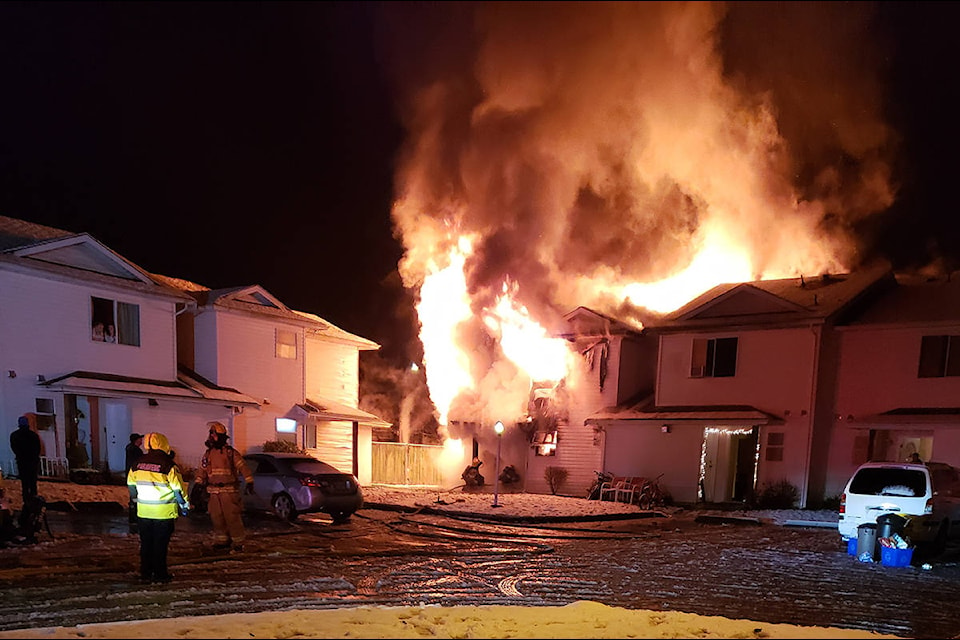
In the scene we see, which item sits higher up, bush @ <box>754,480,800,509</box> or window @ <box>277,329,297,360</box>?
window @ <box>277,329,297,360</box>

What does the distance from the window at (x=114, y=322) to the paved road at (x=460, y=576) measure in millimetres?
7929

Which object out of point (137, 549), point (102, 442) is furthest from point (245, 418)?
point (137, 549)

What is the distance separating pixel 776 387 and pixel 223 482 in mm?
18664

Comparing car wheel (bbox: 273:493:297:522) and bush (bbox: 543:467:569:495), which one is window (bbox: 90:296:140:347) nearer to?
car wheel (bbox: 273:493:297:522)

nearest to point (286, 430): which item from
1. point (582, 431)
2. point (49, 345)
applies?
point (49, 345)

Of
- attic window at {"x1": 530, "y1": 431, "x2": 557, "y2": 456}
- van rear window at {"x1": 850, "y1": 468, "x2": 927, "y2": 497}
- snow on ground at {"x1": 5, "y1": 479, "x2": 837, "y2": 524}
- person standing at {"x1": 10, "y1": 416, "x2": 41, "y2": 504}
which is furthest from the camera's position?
attic window at {"x1": 530, "y1": 431, "x2": 557, "y2": 456}

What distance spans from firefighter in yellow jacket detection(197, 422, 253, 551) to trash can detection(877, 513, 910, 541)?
10.6 m

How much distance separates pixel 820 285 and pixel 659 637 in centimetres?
2379

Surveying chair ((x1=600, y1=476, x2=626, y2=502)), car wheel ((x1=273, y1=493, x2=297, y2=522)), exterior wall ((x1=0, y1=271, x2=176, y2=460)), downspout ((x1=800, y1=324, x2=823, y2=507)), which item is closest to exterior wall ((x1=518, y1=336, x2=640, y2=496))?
chair ((x1=600, y1=476, x2=626, y2=502))

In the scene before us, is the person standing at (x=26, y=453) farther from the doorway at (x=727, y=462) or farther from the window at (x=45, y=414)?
the doorway at (x=727, y=462)

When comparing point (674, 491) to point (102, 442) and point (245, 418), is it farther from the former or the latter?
point (102, 442)

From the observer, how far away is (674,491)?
2361 cm

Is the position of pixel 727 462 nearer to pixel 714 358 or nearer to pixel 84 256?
pixel 714 358

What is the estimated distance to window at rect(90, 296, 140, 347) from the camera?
20.1 meters
